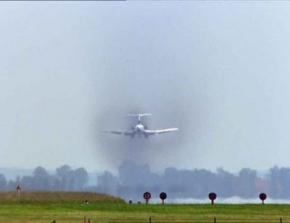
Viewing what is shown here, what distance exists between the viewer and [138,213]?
87.8 m

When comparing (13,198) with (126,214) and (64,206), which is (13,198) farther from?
(126,214)

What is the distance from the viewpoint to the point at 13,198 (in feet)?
377

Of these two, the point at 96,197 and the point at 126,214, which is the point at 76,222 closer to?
the point at 126,214

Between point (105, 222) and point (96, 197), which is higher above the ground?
point (96, 197)

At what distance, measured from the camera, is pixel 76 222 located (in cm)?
7731

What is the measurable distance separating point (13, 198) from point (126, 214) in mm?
32309

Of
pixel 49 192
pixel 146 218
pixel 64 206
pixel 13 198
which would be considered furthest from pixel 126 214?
pixel 49 192

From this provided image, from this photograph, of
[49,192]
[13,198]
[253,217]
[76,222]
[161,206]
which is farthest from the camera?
[49,192]

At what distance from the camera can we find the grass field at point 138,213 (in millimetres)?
79625

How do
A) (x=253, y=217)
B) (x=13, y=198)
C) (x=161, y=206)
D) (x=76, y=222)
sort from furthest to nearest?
(x=13, y=198)
(x=161, y=206)
(x=253, y=217)
(x=76, y=222)

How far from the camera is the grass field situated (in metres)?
79.6

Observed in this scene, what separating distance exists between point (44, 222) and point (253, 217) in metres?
19.8

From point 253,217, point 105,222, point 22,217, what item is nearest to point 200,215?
point 253,217

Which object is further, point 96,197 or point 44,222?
point 96,197
